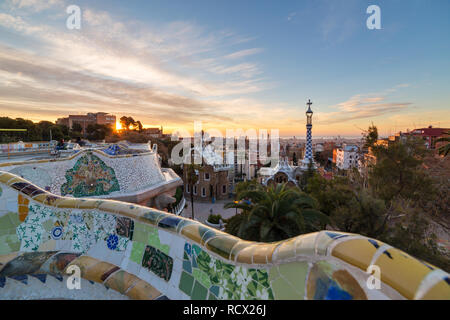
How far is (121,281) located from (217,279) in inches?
43.0

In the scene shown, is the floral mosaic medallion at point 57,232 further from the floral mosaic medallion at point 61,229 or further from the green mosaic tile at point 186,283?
the green mosaic tile at point 186,283

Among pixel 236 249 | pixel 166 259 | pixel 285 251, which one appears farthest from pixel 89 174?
pixel 285 251

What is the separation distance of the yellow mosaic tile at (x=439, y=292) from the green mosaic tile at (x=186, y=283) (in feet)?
4.77

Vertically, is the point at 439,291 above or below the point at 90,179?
above

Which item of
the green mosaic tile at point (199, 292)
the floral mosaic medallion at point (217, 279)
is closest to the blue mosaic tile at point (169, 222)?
the floral mosaic medallion at point (217, 279)

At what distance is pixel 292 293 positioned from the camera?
1.22 metres

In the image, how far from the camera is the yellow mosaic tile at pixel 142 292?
6.15ft

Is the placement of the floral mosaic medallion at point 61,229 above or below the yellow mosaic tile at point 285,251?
below

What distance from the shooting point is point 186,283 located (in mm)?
1791

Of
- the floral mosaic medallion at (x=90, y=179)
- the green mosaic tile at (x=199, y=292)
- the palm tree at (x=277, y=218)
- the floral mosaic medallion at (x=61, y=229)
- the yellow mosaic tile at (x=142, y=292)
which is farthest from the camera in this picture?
the floral mosaic medallion at (x=90, y=179)

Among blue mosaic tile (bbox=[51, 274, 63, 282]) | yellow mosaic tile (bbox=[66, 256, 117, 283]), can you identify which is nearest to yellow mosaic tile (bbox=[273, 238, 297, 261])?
yellow mosaic tile (bbox=[66, 256, 117, 283])

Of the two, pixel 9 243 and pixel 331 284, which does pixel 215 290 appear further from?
pixel 9 243

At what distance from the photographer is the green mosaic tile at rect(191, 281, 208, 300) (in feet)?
5.42

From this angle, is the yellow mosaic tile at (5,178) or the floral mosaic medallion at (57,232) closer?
the floral mosaic medallion at (57,232)
